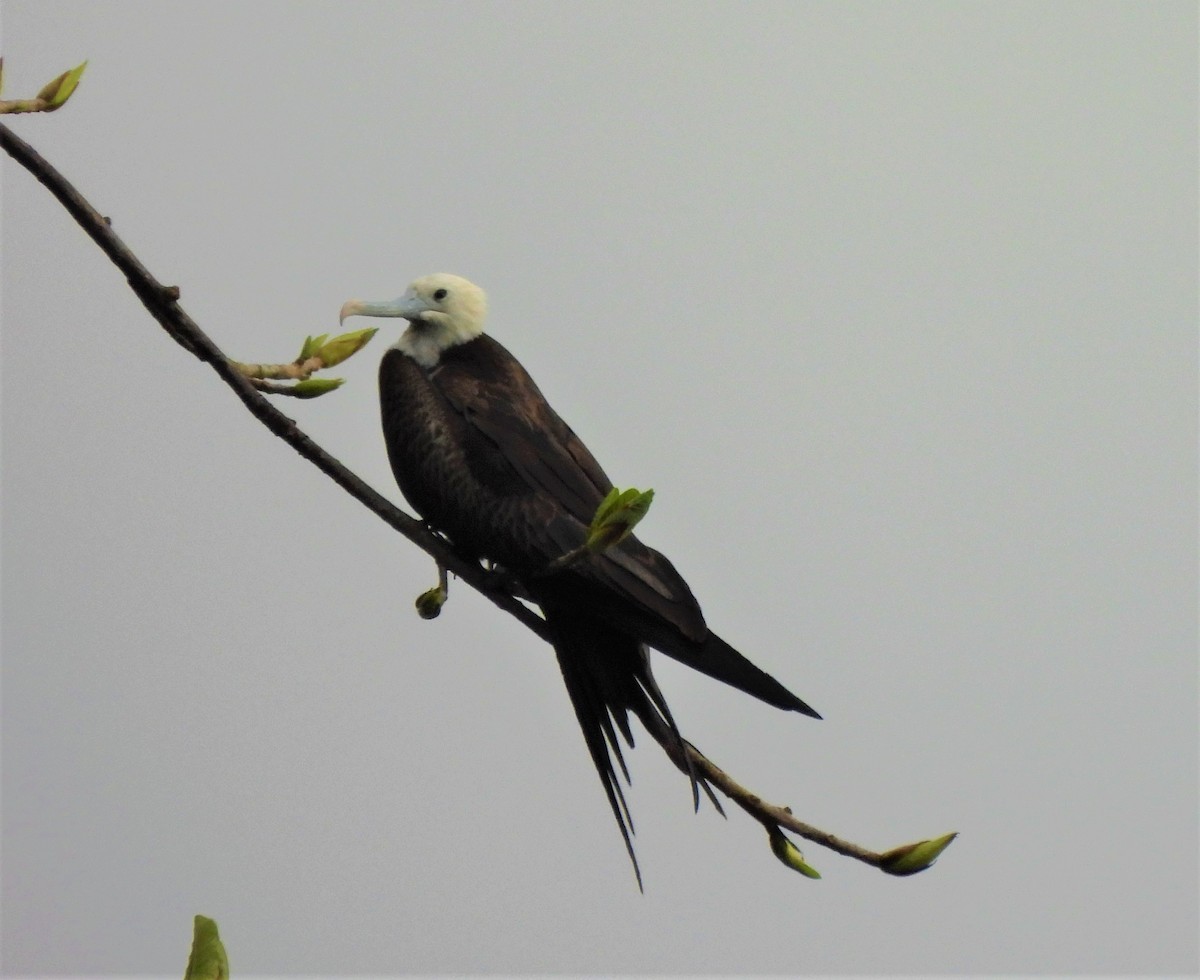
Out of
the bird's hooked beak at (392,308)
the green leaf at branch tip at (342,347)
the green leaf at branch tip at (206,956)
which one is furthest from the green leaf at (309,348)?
the green leaf at branch tip at (206,956)

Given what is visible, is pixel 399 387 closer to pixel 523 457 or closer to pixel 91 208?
pixel 523 457

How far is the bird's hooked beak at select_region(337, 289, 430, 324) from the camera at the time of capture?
3.55 feet

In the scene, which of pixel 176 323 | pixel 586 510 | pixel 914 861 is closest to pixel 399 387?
pixel 586 510

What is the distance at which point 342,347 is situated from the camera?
830mm

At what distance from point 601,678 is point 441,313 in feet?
1.32

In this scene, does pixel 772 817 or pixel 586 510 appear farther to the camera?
pixel 586 510

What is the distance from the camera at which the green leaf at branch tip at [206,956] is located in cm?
53

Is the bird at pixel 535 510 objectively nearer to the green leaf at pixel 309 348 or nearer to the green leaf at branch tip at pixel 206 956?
the green leaf at pixel 309 348

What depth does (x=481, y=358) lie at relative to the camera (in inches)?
49.1

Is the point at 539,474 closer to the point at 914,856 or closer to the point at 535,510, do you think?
the point at 535,510

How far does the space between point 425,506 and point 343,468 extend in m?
0.36

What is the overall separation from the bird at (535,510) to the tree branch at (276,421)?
0.10ft

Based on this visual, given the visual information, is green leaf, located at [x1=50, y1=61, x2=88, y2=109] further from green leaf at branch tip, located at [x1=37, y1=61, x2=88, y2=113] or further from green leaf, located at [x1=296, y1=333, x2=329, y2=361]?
green leaf, located at [x1=296, y1=333, x2=329, y2=361]

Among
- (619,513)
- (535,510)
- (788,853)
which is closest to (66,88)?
(619,513)
